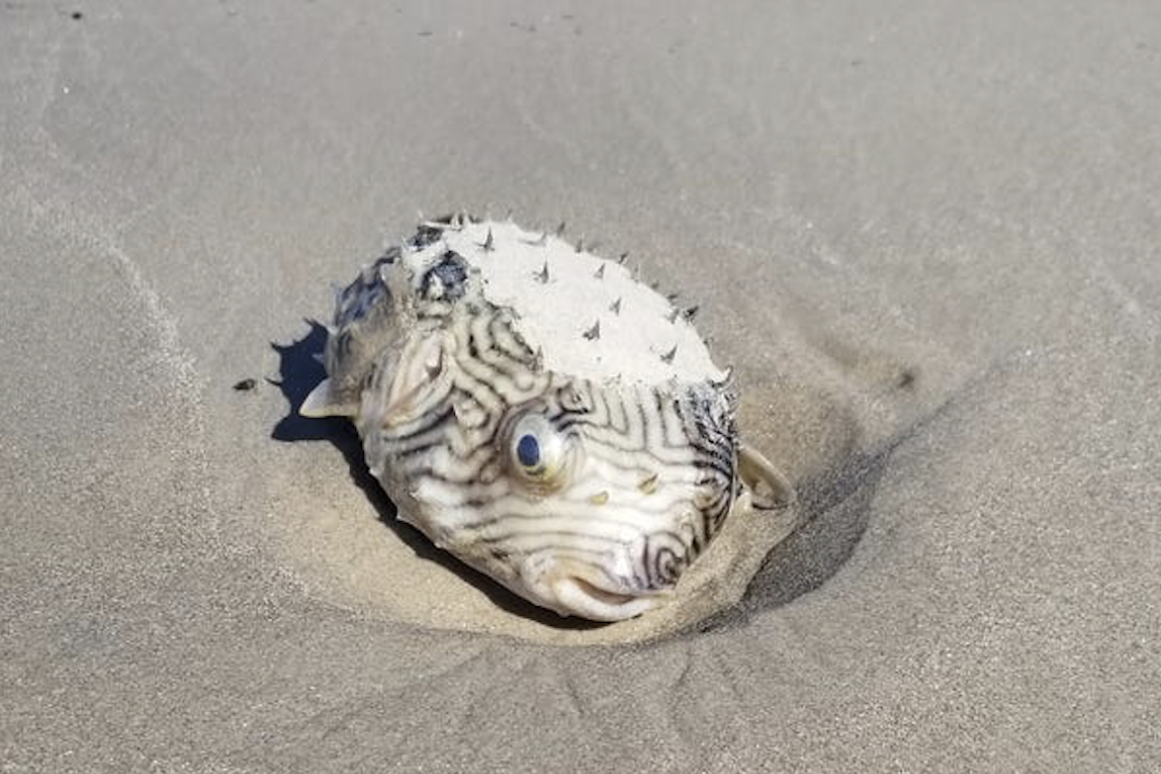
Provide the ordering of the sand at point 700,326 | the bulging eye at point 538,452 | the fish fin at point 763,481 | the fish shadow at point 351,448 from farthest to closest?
the fish fin at point 763,481 → the fish shadow at point 351,448 → the bulging eye at point 538,452 → the sand at point 700,326

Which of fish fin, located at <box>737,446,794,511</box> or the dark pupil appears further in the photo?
fish fin, located at <box>737,446,794,511</box>

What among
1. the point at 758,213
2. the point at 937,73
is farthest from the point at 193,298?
the point at 937,73

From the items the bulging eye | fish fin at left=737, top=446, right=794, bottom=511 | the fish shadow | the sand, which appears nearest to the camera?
the sand

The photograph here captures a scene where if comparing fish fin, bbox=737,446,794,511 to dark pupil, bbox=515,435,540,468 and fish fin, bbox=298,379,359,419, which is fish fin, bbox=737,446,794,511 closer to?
dark pupil, bbox=515,435,540,468

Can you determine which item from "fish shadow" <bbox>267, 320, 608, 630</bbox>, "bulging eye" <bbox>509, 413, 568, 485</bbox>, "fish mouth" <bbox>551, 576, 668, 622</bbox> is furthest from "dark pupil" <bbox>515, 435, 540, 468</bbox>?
"fish shadow" <bbox>267, 320, 608, 630</bbox>

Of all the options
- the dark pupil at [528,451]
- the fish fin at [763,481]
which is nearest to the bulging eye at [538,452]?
the dark pupil at [528,451]

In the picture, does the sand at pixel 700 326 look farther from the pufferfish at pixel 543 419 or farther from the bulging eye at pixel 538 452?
the bulging eye at pixel 538 452
